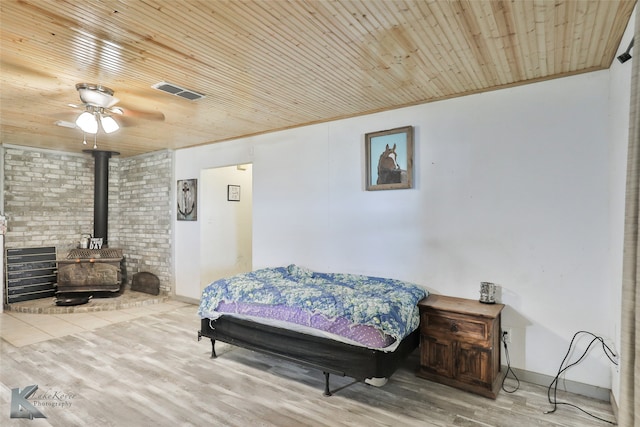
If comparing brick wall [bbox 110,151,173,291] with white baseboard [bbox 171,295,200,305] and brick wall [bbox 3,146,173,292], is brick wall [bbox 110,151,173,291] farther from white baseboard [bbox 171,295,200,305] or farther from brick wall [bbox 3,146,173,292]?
white baseboard [bbox 171,295,200,305]

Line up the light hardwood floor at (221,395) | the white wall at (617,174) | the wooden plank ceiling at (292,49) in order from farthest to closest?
the light hardwood floor at (221,395), the white wall at (617,174), the wooden plank ceiling at (292,49)

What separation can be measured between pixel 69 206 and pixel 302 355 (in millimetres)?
5320

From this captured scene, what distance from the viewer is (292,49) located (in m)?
2.28

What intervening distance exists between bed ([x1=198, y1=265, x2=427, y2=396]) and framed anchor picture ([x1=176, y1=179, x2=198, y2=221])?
7.79 feet

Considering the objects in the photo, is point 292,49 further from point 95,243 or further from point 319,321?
point 95,243

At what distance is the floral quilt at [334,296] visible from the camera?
2.51 meters

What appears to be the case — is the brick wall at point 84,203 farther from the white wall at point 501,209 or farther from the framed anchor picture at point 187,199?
the white wall at point 501,209

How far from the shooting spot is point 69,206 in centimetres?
592

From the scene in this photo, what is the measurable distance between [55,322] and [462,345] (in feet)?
15.7

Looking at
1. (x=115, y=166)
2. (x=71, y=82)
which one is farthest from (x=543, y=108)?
(x=115, y=166)

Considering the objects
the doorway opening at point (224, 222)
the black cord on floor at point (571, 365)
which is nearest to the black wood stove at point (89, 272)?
the doorway opening at point (224, 222)

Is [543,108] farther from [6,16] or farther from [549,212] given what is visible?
[6,16]

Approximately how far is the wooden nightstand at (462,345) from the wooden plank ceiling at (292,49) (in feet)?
6.01

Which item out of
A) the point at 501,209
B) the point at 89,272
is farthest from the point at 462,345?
the point at 89,272
